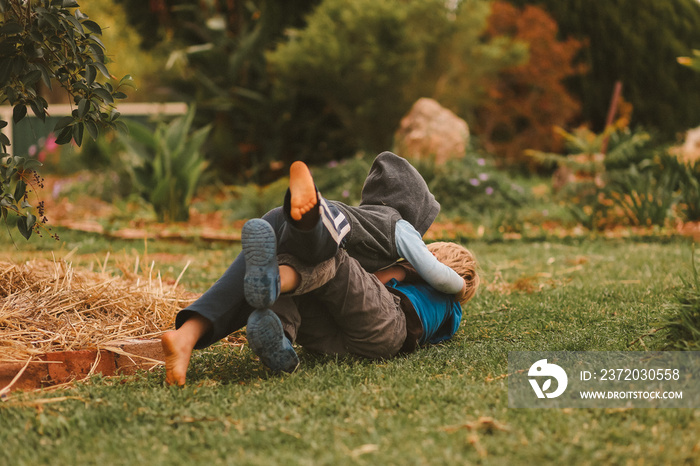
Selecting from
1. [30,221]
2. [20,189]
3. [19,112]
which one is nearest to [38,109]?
[19,112]

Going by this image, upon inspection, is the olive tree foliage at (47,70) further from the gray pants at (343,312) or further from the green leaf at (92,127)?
the gray pants at (343,312)

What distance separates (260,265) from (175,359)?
49 cm

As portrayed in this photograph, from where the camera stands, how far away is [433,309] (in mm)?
2723

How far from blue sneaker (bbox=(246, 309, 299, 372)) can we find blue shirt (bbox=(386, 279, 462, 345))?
0.63 metres

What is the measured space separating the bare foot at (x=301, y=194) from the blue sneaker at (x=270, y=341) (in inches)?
14.0

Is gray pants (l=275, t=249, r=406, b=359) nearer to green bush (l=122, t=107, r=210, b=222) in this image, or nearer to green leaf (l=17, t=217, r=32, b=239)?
green leaf (l=17, t=217, r=32, b=239)

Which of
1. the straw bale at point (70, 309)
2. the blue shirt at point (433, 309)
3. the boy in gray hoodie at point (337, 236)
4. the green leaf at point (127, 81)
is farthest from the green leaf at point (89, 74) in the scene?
the blue shirt at point (433, 309)

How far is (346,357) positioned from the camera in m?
2.59

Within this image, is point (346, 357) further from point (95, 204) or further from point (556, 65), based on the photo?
point (556, 65)

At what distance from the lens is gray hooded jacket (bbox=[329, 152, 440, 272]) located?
257 centimetres

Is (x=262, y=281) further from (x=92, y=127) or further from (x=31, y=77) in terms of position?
(x=31, y=77)

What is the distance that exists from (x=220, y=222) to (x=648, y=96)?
29.3 feet

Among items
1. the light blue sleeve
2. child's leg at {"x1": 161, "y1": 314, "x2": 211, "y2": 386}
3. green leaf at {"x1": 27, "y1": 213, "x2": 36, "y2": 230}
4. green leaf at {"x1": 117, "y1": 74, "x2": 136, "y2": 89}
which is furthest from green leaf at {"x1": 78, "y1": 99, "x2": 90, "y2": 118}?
the light blue sleeve

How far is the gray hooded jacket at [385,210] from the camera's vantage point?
2.57 metres
